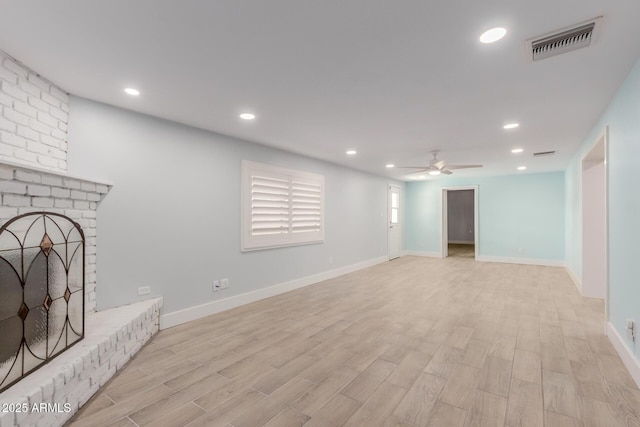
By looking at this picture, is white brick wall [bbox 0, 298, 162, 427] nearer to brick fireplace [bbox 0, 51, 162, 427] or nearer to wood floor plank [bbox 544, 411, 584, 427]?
brick fireplace [bbox 0, 51, 162, 427]

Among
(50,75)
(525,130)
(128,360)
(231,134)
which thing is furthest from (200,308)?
(525,130)

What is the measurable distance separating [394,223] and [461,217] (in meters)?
5.66

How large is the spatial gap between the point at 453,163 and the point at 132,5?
19.7 feet

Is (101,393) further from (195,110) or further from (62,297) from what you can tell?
(195,110)

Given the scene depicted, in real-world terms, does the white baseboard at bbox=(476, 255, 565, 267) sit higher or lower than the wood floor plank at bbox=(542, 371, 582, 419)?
higher

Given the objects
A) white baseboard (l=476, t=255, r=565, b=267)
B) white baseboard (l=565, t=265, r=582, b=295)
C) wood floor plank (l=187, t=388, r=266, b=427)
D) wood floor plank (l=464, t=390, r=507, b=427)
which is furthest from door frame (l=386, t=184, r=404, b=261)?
wood floor plank (l=187, t=388, r=266, b=427)

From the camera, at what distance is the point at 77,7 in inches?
63.2

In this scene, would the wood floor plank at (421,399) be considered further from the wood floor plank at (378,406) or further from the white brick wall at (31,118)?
the white brick wall at (31,118)

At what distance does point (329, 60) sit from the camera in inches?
84.6

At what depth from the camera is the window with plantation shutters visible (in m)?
4.32

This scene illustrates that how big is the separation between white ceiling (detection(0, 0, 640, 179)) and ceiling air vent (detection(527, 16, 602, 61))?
0.19ft

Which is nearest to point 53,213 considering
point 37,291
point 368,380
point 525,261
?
point 37,291

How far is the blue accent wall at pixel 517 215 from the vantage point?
735cm

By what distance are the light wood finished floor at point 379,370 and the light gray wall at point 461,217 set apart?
28.4 ft
